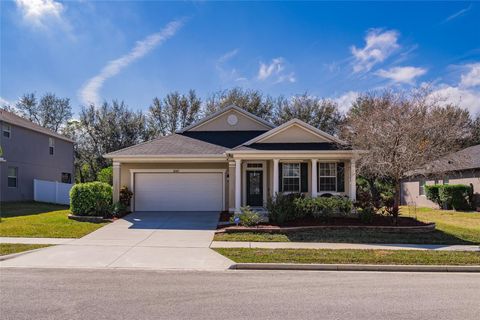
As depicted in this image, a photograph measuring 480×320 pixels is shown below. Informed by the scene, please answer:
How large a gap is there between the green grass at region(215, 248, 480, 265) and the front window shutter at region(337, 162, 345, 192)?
7.51 metres

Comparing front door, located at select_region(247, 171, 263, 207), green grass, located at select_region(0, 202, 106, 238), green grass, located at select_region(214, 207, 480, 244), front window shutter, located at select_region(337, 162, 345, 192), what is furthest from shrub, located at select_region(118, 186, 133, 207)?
front window shutter, located at select_region(337, 162, 345, 192)

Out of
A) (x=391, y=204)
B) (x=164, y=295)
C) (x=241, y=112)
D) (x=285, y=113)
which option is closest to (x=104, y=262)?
(x=164, y=295)

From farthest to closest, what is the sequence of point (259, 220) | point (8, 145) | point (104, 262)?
1. point (8, 145)
2. point (259, 220)
3. point (104, 262)

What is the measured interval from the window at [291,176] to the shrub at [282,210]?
9.02 feet

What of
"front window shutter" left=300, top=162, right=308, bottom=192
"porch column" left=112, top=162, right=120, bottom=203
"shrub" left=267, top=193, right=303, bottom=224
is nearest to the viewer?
"shrub" left=267, top=193, right=303, bottom=224

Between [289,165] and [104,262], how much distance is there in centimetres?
1096

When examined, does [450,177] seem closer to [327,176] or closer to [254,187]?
[327,176]

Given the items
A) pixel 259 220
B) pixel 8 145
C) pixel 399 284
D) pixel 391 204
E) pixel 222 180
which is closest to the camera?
pixel 399 284

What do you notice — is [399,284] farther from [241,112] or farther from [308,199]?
[241,112]

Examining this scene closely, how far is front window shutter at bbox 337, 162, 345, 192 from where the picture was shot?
60.0 feet

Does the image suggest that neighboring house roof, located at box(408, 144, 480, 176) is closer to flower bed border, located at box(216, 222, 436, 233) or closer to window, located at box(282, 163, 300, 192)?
flower bed border, located at box(216, 222, 436, 233)

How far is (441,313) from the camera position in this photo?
5723 millimetres

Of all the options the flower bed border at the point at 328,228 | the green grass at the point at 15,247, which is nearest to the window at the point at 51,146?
the green grass at the point at 15,247

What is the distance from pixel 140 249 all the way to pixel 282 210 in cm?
615
